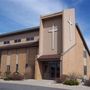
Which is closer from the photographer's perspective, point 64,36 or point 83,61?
point 64,36

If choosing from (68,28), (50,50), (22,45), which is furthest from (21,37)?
Result: (68,28)

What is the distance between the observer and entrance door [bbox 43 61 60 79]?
35.1 metres

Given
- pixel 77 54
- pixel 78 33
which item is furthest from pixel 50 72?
pixel 78 33

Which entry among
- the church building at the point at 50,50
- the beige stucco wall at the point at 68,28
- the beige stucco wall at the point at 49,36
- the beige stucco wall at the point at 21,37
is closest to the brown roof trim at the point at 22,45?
the church building at the point at 50,50

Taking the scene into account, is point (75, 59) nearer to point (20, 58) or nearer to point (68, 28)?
point (68, 28)

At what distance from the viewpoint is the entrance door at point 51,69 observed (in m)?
35.1

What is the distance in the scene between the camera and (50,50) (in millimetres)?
35750

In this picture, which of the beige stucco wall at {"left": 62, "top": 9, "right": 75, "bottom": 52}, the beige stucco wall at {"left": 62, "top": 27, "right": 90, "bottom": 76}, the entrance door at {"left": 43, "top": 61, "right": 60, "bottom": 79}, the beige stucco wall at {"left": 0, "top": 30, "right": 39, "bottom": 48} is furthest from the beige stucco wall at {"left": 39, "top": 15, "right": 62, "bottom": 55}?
the beige stucco wall at {"left": 0, "top": 30, "right": 39, "bottom": 48}

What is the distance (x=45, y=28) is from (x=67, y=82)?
47.3ft

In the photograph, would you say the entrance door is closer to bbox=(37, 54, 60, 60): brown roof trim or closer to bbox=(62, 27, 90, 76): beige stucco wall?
bbox=(37, 54, 60, 60): brown roof trim

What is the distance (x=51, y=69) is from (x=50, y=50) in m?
Result: 3.25

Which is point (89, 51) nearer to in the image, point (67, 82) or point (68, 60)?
point (68, 60)

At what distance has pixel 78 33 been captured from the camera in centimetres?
4022

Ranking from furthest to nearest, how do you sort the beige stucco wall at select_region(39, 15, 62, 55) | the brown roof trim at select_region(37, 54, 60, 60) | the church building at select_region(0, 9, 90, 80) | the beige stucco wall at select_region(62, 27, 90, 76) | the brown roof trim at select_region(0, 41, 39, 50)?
the brown roof trim at select_region(0, 41, 39, 50) < the beige stucco wall at select_region(39, 15, 62, 55) < the church building at select_region(0, 9, 90, 80) < the beige stucco wall at select_region(62, 27, 90, 76) < the brown roof trim at select_region(37, 54, 60, 60)
